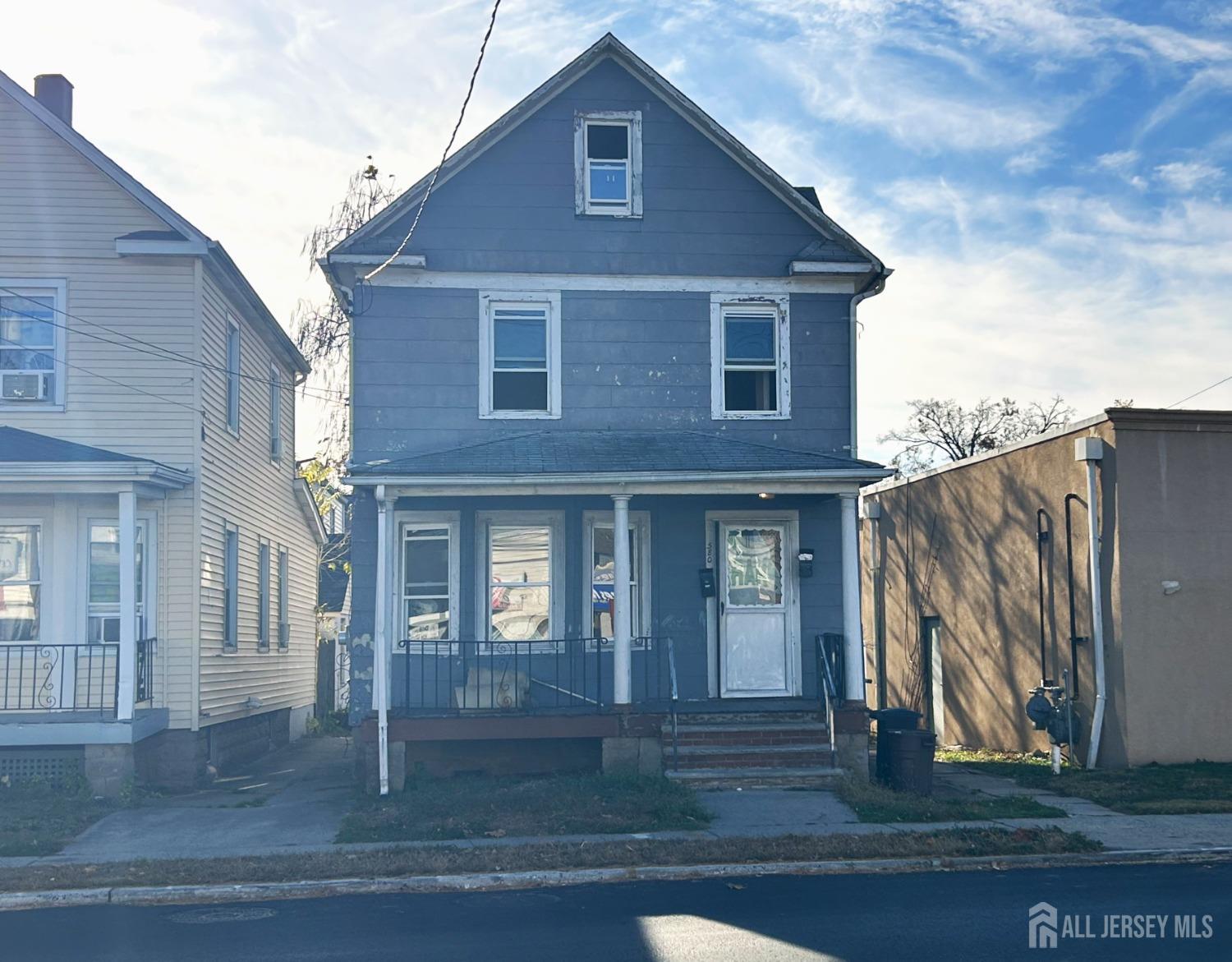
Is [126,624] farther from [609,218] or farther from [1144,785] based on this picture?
[1144,785]

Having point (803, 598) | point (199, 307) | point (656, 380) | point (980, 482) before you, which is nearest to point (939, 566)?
point (980, 482)

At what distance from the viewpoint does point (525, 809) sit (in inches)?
508

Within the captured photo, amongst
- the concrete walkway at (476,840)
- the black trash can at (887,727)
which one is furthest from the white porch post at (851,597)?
the concrete walkway at (476,840)

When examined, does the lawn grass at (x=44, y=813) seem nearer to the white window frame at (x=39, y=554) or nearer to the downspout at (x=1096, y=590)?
the white window frame at (x=39, y=554)

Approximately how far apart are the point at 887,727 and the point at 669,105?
26.1ft

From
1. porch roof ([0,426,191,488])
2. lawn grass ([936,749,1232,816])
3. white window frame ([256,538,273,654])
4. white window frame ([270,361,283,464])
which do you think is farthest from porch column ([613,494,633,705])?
white window frame ([270,361,283,464])

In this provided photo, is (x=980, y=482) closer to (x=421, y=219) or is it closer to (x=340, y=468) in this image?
(x=421, y=219)

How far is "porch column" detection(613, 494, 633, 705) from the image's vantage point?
1452cm

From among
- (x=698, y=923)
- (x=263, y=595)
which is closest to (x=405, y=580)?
(x=263, y=595)

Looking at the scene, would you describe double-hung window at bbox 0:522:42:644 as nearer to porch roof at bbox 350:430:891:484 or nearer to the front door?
porch roof at bbox 350:430:891:484

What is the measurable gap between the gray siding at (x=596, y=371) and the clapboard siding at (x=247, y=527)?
2.33m

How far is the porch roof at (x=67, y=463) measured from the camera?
14.4 m

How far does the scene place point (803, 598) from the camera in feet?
53.4

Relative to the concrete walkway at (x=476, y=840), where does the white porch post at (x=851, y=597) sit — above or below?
above
